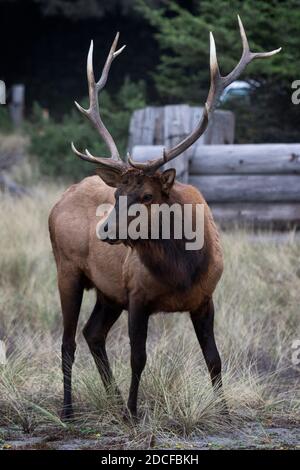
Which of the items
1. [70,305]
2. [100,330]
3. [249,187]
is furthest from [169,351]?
[249,187]

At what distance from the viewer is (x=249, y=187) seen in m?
9.98

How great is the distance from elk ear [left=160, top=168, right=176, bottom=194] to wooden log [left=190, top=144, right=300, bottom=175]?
453 cm

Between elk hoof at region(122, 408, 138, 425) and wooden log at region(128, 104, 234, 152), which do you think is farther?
wooden log at region(128, 104, 234, 152)

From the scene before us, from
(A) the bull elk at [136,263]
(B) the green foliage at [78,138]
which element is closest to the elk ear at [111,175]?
(A) the bull elk at [136,263]

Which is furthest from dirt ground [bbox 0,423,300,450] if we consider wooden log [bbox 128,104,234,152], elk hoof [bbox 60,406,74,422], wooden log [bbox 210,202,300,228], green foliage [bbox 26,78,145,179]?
green foliage [bbox 26,78,145,179]

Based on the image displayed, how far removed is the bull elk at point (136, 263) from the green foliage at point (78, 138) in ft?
25.0

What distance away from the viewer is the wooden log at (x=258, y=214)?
9.93m

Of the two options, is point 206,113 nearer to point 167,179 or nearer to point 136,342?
point 167,179

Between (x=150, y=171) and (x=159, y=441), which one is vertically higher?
(x=150, y=171)

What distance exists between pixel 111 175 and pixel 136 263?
21.0 inches

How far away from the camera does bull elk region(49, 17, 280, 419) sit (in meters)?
5.51

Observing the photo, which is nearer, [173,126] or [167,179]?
[167,179]

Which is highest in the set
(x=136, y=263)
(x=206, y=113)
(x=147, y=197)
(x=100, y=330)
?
(x=206, y=113)

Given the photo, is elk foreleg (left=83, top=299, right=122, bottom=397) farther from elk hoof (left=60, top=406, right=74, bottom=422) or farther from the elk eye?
the elk eye
